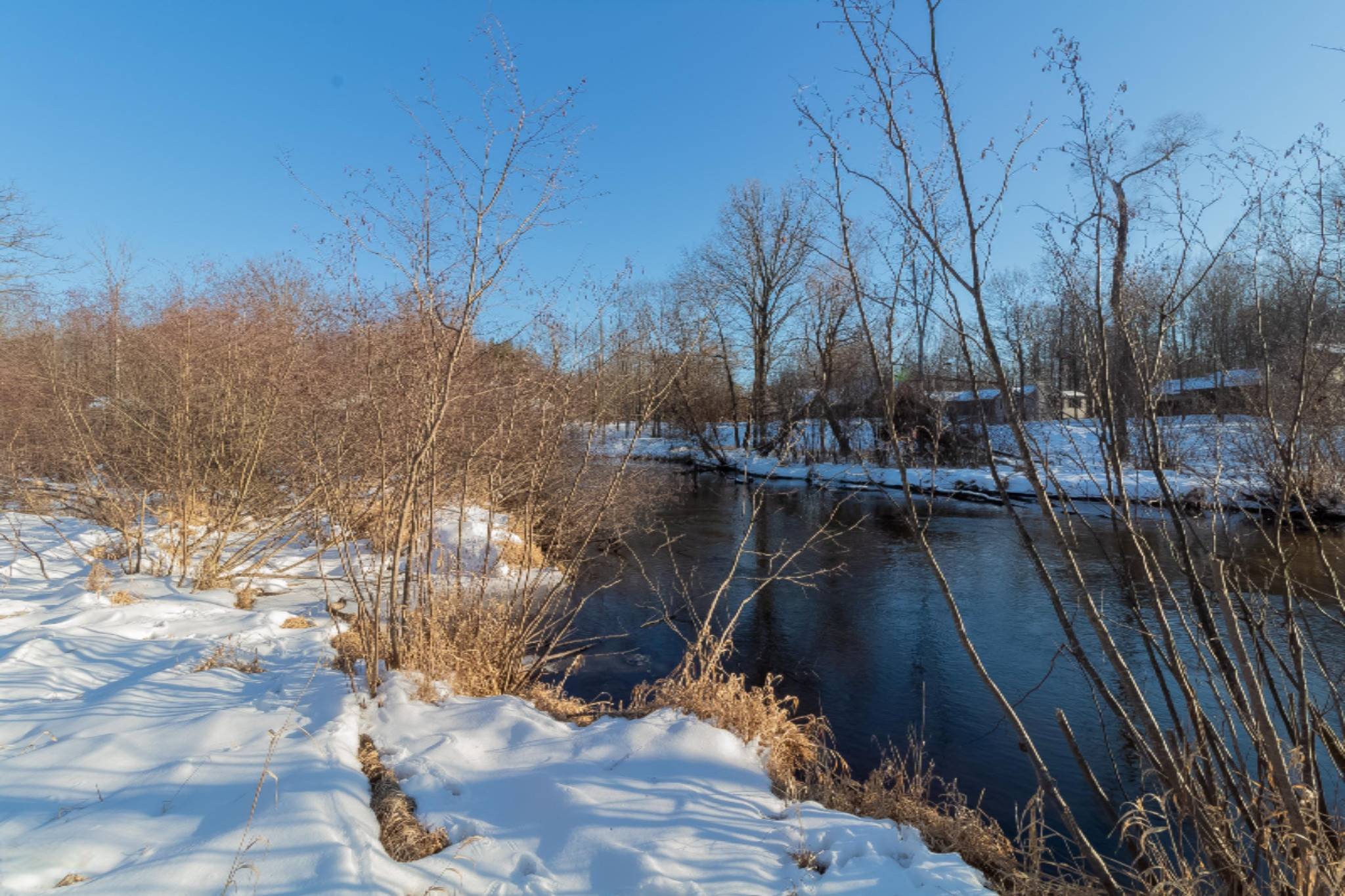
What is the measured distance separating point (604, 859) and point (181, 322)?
8011 mm

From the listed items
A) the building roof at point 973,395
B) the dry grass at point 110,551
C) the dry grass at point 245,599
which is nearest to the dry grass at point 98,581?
the dry grass at point 245,599

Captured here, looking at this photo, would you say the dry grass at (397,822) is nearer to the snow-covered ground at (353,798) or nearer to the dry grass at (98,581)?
the snow-covered ground at (353,798)

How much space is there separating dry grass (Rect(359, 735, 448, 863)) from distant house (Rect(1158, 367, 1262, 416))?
3.30 meters

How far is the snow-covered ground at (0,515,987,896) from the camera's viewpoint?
2461 millimetres

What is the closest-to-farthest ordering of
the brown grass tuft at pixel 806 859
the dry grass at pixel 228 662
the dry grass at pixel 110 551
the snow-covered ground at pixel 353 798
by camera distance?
the snow-covered ground at pixel 353 798 → the brown grass tuft at pixel 806 859 → the dry grass at pixel 228 662 → the dry grass at pixel 110 551

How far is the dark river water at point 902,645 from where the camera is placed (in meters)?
5.22

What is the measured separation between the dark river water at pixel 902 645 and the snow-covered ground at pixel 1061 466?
1.57ft

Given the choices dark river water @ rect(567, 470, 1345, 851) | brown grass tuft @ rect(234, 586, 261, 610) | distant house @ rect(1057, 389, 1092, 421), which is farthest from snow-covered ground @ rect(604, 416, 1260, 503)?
brown grass tuft @ rect(234, 586, 261, 610)

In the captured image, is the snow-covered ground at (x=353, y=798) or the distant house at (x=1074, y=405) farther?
the distant house at (x=1074, y=405)

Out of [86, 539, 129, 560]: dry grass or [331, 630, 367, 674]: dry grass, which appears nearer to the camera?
[331, 630, 367, 674]: dry grass

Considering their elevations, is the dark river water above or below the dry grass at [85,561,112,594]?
below

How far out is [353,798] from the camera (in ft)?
9.88

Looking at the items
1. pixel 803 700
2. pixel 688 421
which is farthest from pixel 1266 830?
pixel 688 421

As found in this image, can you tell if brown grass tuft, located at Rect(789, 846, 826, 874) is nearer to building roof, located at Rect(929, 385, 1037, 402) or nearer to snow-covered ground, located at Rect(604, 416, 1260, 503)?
snow-covered ground, located at Rect(604, 416, 1260, 503)
